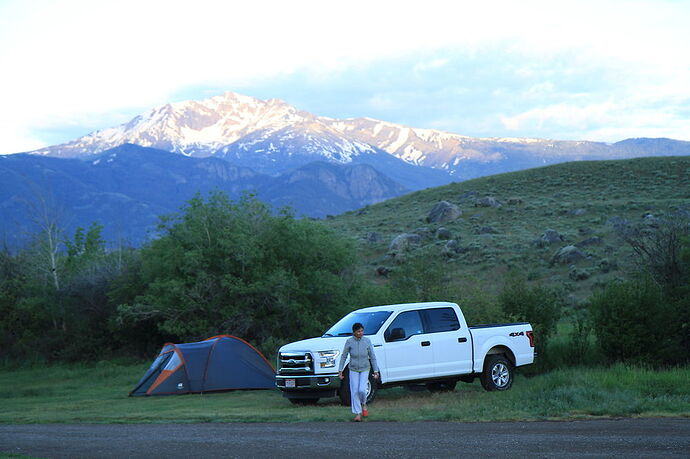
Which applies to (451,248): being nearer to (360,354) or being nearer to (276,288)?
(276,288)

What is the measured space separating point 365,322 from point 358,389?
2.97 meters

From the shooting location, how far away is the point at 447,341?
1578 cm

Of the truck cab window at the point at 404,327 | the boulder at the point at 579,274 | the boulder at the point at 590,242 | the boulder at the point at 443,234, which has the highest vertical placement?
the boulder at the point at 443,234

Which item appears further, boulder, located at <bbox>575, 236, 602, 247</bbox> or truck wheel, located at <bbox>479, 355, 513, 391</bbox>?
boulder, located at <bbox>575, 236, 602, 247</bbox>

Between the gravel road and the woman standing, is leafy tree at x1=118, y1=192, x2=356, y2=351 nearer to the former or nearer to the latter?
the woman standing

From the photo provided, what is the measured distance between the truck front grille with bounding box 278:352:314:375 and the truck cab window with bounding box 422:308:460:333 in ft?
8.66

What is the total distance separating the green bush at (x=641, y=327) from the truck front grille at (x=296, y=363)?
7.94 meters

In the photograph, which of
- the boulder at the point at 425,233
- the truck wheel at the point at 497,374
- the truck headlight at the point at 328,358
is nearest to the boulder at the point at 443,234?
the boulder at the point at 425,233

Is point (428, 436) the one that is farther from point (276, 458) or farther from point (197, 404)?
point (197, 404)

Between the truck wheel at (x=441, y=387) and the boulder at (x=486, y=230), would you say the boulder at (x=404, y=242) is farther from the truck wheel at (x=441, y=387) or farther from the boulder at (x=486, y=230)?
the truck wheel at (x=441, y=387)

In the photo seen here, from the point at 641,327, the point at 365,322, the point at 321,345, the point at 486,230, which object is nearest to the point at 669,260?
the point at 641,327

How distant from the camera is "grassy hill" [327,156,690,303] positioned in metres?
40.0

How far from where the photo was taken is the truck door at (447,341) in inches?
616

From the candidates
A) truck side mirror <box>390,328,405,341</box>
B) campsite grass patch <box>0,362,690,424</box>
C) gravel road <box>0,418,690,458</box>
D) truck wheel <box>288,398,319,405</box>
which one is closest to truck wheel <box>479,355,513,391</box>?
campsite grass patch <box>0,362,690,424</box>
